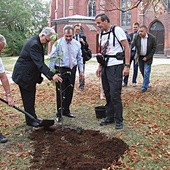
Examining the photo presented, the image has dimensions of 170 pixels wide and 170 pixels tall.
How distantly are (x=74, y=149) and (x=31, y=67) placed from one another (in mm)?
1795

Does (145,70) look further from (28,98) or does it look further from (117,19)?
(117,19)

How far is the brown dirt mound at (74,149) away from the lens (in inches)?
185

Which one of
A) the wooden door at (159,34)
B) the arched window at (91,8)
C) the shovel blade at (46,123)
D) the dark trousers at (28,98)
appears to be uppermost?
the arched window at (91,8)

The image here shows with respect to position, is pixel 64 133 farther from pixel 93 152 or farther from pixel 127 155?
pixel 127 155

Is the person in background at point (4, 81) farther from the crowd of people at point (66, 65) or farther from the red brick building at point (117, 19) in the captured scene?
the red brick building at point (117, 19)

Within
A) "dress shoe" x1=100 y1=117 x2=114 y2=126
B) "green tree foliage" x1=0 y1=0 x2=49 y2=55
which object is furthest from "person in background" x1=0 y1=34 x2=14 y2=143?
"green tree foliage" x1=0 y1=0 x2=49 y2=55

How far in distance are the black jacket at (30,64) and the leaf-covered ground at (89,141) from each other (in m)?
0.31

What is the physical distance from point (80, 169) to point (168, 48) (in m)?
35.5

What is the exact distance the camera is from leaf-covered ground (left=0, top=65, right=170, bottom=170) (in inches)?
190

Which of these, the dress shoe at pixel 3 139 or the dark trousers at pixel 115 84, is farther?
the dark trousers at pixel 115 84

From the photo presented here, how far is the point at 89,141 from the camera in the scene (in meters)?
5.66

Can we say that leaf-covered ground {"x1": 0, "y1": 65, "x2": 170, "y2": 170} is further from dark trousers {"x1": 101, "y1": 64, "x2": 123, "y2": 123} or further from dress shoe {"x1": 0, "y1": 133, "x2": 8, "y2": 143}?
dark trousers {"x1": 101, "y1": 64, "x2": 123, "y2": 123}

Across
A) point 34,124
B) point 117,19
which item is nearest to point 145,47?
point 34,124

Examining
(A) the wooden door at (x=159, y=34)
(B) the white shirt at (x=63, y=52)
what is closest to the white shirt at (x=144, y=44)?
(B) the white shirt at (x=63, y=52)
